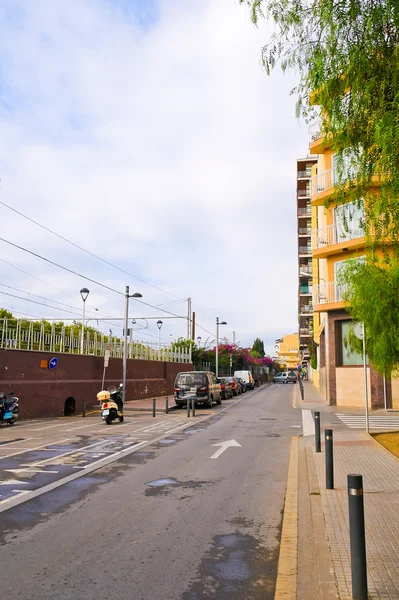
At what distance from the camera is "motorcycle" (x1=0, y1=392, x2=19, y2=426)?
1805 cm

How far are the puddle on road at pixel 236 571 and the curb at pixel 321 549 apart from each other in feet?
1.39

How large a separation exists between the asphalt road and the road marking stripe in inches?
3.3

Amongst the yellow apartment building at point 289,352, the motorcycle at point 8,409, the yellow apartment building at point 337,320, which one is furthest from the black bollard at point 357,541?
the yellow apartment building at point 289,352

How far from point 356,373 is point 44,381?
14705 millimetres

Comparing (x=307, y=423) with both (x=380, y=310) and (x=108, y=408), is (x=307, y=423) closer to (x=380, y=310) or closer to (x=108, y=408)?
(x=108, y=408)

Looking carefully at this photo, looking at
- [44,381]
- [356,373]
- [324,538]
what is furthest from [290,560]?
[356,373]

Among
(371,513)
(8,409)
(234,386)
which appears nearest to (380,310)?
(371,513)

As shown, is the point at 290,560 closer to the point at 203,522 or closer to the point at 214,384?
the point at 203,522

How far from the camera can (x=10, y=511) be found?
22.4 ft

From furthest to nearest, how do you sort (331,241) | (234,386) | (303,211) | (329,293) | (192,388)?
(303,211)
(234,386)
(331,241)
(329,293)
(192,388)

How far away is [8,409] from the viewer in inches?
718

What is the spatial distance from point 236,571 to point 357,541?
52.5 inches

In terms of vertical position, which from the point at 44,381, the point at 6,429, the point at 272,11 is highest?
the point at 272,11

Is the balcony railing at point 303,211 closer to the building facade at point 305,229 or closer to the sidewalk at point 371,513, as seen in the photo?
the building facade at point 305,229
